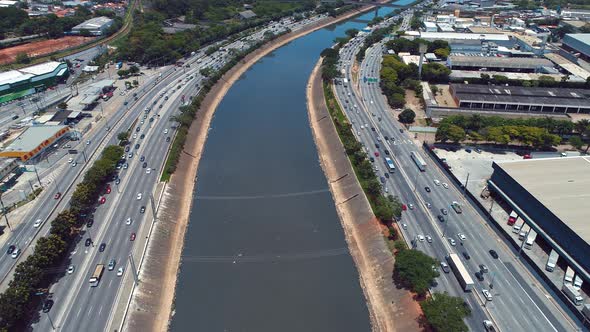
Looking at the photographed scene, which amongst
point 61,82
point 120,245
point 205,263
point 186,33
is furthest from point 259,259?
point 186,33

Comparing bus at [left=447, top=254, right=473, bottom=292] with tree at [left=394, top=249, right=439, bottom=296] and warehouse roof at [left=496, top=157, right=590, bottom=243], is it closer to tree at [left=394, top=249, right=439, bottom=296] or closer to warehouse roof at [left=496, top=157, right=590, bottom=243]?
tree at [left=394, top=249, right=439, bottom=296]

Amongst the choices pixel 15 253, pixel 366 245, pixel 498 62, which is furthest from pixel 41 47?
pixel 498 62

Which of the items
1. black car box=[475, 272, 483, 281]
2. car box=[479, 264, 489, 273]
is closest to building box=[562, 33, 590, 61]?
car box=[479, 264, 489, 273]

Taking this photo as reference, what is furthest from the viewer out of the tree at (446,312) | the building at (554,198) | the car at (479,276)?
the car at (479,276)

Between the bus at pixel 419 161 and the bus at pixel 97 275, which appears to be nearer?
the bus at pixel 97 275

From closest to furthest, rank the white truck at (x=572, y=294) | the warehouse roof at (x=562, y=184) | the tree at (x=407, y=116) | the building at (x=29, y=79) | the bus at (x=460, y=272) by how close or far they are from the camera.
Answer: the white truck at (x=572, y=294), the bus at (x=460, y=272), the warehouse roof at (x=562, y=184), the tree at (x=407, y=116), the building at (x=29, y=79)

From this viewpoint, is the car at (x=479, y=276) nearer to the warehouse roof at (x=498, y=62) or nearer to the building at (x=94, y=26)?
the warehouse roof at (x=498, y=62)

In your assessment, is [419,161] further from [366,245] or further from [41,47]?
[41,47]

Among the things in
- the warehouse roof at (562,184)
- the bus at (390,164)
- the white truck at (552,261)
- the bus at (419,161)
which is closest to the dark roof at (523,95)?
the bus at (419,161)
